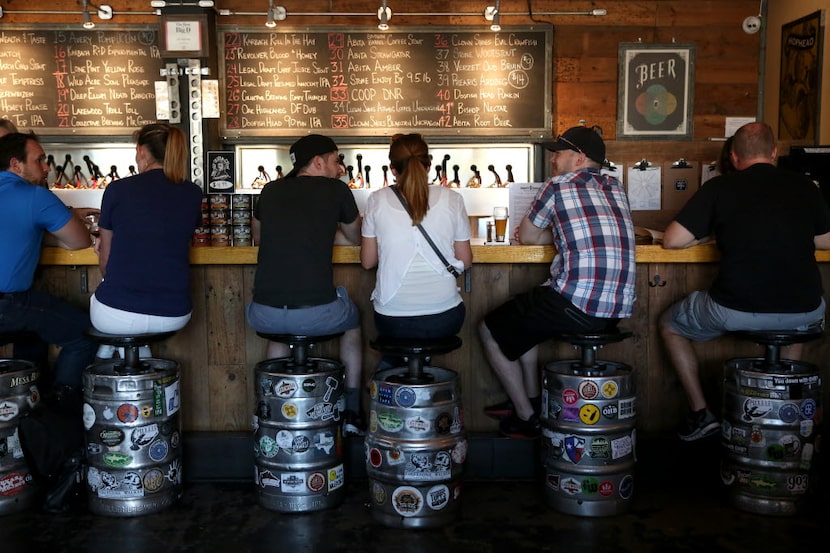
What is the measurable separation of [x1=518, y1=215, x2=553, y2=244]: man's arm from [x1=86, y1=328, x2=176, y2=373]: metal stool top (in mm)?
1372

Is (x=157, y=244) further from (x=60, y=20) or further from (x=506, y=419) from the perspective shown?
(x=60, y=20)

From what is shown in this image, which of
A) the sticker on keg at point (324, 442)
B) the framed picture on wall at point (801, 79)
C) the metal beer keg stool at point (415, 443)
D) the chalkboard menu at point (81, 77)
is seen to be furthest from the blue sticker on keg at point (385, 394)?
the framed picture on wall at point (801, 79)

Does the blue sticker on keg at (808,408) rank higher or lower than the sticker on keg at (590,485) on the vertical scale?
higher

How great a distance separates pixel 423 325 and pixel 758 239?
124cm

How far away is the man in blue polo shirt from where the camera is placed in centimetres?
296

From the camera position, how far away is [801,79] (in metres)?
6.07

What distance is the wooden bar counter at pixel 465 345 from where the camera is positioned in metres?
3.35

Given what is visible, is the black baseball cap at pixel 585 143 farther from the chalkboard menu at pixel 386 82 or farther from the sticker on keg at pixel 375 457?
the chalkboard menu at pixel 386 82

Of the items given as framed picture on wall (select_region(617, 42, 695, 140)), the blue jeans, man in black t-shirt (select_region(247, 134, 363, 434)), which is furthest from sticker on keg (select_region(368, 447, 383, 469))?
framed picture on wall (select_region(617, 42, 695, 140))

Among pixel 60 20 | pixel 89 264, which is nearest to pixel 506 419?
pixel 89 264

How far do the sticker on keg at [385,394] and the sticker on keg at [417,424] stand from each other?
87 mm

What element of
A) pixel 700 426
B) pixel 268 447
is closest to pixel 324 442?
pixel 268 447

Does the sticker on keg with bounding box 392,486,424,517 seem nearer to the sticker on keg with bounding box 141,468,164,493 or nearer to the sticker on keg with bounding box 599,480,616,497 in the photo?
the sticker on keg with bounding box 599,480,616,497

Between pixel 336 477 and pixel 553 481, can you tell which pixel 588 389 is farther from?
pixel 336 477
